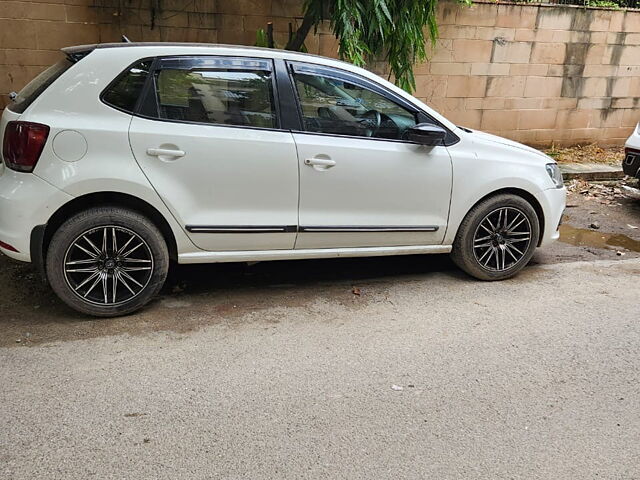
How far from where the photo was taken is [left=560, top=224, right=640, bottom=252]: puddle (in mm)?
5887

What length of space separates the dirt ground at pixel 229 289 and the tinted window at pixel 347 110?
1261mm

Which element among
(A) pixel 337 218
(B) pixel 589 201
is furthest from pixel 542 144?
(A) pixel 337 218

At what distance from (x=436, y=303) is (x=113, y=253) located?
2381mm

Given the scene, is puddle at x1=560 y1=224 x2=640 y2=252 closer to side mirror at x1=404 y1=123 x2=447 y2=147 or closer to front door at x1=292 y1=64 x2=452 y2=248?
front door at x1=292 y1=64 x2=452 y2=248

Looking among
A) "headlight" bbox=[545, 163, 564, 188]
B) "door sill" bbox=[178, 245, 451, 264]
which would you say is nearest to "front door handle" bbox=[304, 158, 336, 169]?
"door sill" bbox=[178, 245, 451, 264]

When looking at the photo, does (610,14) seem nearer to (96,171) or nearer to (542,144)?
(542,144)

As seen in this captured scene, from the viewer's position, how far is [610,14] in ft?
29.2

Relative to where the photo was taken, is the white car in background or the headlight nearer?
the headlight

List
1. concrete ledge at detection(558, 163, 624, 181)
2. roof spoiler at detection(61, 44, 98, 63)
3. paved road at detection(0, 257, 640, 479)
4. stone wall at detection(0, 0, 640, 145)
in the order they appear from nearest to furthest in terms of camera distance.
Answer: paved road at detection(0, 257, 640, 479) → roof spoiler at detection(61, 44, 98, 63) → stone wall at detection(0, 0, 640, 145) → concrete ledge at detection(558, 163, 624, 181)

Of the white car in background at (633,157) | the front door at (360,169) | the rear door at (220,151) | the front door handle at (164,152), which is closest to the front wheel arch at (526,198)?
the front door at (360,169)

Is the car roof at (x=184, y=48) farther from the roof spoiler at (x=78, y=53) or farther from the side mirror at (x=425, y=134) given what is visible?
the side mirror at (x=425, y=134)

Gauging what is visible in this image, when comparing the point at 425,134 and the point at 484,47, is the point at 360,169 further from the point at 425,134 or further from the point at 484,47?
the point at 484,47

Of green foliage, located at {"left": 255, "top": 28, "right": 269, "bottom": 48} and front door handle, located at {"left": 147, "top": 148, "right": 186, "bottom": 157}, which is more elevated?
green foliage, located at {"left": 255, "top": 28, "right": 269, "bottom": 48}

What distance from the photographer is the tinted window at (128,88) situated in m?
3.72
